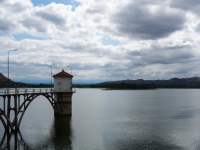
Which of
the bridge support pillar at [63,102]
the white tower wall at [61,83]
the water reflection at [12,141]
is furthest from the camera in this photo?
the white tower wall at [61,83]

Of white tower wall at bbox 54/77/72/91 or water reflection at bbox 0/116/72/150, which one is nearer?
water reflection at bbox 0/116/72/150

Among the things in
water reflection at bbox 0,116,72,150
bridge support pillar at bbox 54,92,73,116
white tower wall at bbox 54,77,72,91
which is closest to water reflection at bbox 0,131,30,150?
water reflection at bbox 0,116,72,150

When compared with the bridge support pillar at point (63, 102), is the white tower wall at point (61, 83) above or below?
above

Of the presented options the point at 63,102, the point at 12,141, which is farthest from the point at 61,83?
the point at 12,141

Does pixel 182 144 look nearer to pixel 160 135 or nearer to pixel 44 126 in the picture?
pixel 160 135

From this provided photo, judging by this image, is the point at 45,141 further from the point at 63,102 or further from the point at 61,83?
the point at 61,83

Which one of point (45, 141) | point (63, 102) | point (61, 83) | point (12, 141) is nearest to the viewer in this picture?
point (12, 141)

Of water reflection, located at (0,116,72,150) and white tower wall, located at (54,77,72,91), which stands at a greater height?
white tower wall, located at (54,77,72,91)

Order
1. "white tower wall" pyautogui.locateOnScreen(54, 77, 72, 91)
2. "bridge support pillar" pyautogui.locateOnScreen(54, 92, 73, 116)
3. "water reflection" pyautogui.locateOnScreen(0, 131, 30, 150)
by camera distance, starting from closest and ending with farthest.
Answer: "water reflection" pyautogui.locateOnScreen(0, 131, 30, 150) → "bridge support pillar" pyautogui.locateOnScreen(54, 92, 73, 116) → "white tower wall" pyautogui.locateOnScreen(54, 77, 72, 91)

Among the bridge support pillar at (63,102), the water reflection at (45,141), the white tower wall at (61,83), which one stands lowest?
the water reflection at (45,141)

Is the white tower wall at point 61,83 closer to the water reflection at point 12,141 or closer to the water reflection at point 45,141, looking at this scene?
the water reflection at point 45,141

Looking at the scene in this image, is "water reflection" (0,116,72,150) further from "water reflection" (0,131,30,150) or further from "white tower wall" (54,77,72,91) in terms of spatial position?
"white tower wall" (54,77,72,91)

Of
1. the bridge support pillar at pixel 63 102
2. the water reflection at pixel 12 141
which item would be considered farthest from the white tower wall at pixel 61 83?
the water reflection at pixel 12 141

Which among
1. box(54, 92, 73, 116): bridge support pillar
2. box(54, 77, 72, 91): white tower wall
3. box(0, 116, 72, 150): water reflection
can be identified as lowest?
box(0, 116, 72, 150): water reflection
